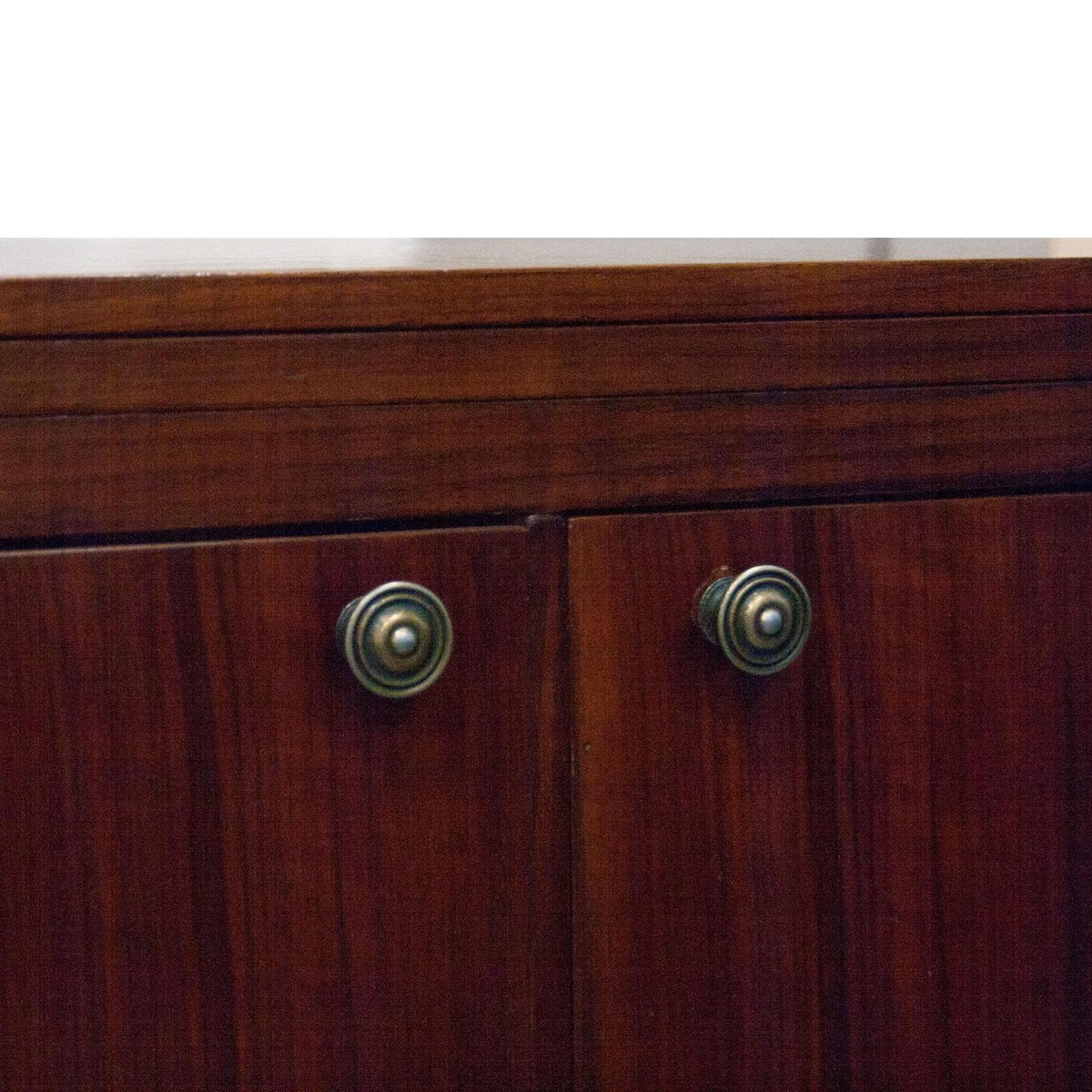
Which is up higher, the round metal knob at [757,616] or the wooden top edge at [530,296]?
the wooden top edge at [530,296]

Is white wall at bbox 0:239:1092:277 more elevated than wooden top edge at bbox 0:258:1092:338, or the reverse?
white wall at bbox 0:239:1092:277

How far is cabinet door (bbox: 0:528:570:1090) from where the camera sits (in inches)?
14.9

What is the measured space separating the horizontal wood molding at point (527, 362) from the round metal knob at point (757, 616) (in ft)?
0.20

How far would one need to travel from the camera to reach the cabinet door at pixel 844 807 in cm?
42

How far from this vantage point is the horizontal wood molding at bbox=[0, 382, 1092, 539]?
0.38 meters

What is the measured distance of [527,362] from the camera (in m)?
0.40

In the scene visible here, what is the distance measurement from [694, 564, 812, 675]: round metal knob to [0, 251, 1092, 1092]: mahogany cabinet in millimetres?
10

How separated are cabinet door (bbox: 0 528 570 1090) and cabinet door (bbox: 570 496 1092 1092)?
0.08 ft

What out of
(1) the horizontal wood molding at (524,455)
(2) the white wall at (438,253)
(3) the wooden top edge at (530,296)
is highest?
(2) the white wall at (438,253)

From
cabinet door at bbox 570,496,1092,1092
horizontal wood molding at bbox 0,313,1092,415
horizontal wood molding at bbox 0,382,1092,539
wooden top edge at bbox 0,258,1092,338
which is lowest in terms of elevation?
cabinet door at bbox 570,496,1092,1092

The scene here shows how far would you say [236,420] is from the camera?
0.38 metres

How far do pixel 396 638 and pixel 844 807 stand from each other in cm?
16
